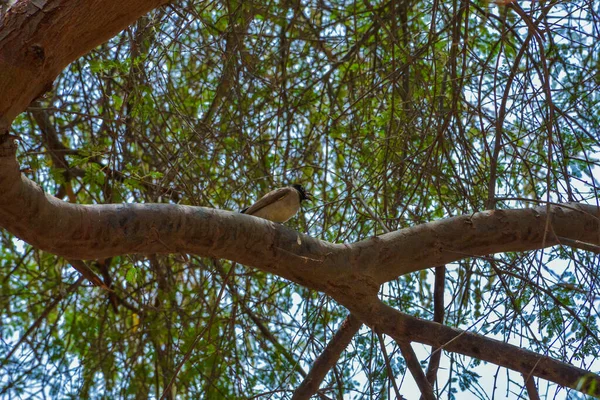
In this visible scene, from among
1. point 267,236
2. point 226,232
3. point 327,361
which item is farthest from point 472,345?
point 226,232

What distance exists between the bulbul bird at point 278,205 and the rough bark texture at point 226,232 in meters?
1.61

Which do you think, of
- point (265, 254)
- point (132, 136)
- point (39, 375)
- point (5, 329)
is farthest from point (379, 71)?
point (5, 329)

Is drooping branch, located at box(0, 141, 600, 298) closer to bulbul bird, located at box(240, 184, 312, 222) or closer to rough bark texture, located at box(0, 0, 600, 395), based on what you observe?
rough bark texture, located at box(0, 0, 600, 395)

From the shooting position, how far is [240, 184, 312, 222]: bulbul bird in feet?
16.0

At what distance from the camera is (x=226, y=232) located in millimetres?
3100

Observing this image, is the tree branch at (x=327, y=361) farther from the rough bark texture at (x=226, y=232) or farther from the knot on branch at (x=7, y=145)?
the knot on branch at (x=7, y=145)

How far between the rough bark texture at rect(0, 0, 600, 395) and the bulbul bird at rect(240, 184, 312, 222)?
1.61 m

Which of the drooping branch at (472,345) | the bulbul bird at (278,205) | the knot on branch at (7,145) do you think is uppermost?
A: the bulbul bird at (278,205)

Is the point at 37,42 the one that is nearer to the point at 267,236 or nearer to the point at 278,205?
the point at 267,236

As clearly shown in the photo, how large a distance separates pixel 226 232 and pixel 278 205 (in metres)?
1.81

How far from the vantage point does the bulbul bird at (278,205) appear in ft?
16.0

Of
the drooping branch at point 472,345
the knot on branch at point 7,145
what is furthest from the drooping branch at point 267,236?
the drooping branch at point 472,345

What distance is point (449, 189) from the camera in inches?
196

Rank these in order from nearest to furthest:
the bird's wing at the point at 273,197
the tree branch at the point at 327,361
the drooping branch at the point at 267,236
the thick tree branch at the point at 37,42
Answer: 1. the thick tree branch at the point at 37,42
2. the drooping branch at the point at 267,236
3. the tree branch at the point at 327,361
4. the bird's wing at the point at 273,197
